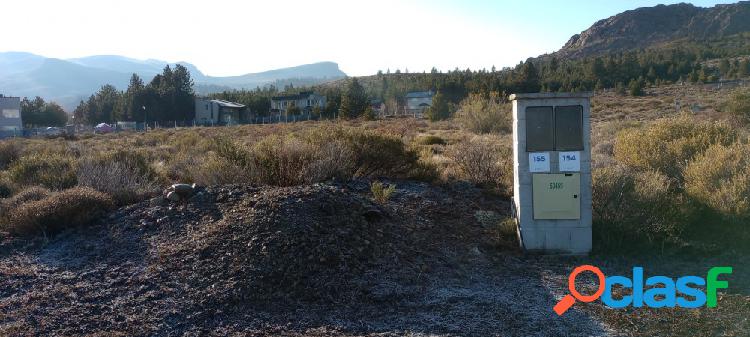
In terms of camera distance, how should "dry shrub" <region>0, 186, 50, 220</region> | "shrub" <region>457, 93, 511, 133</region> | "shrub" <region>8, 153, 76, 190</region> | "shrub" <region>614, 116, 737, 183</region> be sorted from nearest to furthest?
1. "dry shrub" <region>0, 186, 50, 220</region>
2. "shrub" <region>614, 116, 737, 183</region>
3. "shrub" <region>8, 153, 76, 190</region>
4. "shrub" <region>457, 93, 511, 133</region>

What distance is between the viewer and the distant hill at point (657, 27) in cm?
12567

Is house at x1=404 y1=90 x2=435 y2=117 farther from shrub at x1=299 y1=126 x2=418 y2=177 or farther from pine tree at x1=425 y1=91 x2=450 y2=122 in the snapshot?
shrub at x1=299 y1=126 x2=418 y2=177

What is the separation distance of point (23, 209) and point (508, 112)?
27444 millimetres

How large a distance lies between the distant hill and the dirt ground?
126 m

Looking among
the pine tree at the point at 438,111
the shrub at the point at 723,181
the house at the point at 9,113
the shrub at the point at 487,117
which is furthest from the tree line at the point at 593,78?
the shrub at the point at 723,181

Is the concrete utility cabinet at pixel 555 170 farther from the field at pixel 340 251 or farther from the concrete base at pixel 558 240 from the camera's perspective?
the field at pixel 340 251

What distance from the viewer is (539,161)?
322 inches

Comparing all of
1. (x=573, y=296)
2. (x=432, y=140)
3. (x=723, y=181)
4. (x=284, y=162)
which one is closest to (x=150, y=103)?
(x=432, y=140)

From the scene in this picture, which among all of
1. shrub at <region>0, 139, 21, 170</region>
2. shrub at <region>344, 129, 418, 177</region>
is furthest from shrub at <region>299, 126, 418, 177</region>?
shrub at <region>0, 139, 21, 170</region>

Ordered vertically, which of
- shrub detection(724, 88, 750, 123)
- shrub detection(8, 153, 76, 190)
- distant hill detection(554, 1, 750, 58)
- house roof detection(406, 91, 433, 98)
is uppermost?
distant hill detection(554, 1, 750, 58)

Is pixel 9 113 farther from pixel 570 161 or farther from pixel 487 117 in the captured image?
pixel 570 161

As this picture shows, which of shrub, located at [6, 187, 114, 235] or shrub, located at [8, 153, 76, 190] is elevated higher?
shrub, located at [8, 153, 76, 190]

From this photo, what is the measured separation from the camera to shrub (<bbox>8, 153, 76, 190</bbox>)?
12.7 meters

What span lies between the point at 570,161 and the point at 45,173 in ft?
35.7
